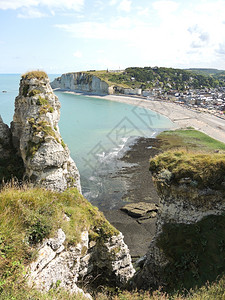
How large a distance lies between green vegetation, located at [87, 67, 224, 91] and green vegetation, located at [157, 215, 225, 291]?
129848 millimetres

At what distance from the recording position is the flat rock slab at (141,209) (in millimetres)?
23344

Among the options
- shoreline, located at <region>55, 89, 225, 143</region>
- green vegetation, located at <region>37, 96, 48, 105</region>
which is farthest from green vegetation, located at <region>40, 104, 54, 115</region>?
shoreline, located at <region>55, 89, 225, 143</region>

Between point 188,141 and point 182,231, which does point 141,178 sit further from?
point 188,141

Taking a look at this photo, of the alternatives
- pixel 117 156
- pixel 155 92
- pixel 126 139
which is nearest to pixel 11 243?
pixel 117 156

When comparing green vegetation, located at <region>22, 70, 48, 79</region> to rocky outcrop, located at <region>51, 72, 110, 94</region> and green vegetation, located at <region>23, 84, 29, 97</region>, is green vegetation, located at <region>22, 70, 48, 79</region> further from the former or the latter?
rocky outcrop, located at <region>51, 72, 110, 94</region>

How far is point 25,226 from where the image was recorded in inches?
261

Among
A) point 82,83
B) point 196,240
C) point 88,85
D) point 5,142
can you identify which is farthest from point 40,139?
point 82,83

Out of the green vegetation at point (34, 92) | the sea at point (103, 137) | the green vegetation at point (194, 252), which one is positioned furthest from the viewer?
the sea at point (103, 137)

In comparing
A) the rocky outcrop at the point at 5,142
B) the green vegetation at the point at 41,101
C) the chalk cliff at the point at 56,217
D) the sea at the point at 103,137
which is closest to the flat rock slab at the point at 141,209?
the sea at the point at 103,137

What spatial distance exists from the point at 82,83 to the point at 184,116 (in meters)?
85.4

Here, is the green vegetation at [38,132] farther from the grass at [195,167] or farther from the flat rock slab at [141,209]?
the flat rock slab at [141,209]

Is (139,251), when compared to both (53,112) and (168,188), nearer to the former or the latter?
(168,188)

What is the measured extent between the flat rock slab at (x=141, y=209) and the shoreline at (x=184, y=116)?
34319 mm

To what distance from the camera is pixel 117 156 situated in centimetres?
4109
